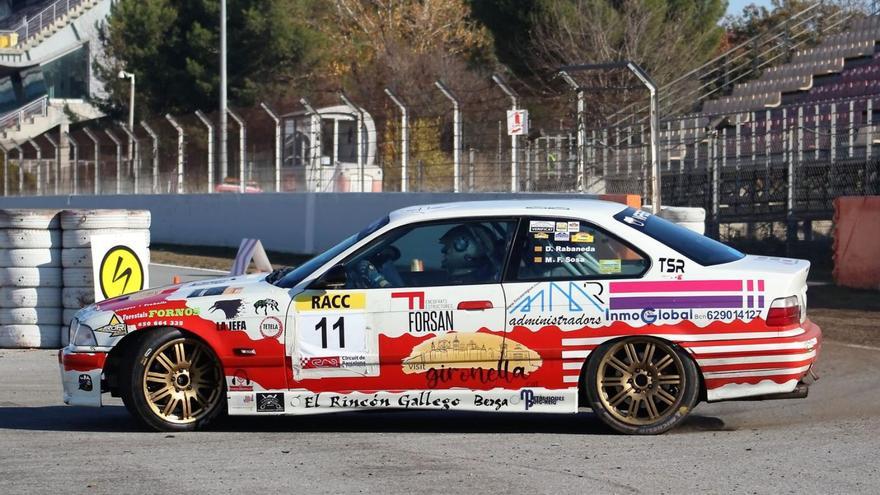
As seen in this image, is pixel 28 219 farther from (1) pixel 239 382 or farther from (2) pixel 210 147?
(2) pixel 210 147

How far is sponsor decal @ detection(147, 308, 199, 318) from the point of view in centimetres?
758

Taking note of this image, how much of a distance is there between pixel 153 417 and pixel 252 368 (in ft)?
2.27

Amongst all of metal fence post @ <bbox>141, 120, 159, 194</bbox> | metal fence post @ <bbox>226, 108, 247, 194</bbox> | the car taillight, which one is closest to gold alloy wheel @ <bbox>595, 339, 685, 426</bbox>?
the car taillight

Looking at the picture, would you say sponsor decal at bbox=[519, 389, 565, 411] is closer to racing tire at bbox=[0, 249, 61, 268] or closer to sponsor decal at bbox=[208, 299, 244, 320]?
sponsor decal at bbox=[208, 299, 244, 320]

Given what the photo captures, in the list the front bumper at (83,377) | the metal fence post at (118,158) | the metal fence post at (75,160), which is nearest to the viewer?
the front bumper at (83,377)

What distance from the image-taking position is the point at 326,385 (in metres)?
7.49

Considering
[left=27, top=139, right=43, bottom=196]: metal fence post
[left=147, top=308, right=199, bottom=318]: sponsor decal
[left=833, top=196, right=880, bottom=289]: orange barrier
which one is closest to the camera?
[left=147, top=308, right=199, bottom=318]: sponsor decal

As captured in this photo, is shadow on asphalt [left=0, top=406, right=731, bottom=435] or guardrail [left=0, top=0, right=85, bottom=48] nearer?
shadow on asphalt [left=0, top=406, right=731, bottom=435]

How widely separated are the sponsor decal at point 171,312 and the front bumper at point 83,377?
0.41 metres

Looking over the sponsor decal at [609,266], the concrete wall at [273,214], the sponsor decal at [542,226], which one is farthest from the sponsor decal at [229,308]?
the concrete wall at [273,214]

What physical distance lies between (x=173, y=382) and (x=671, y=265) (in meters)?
3.00

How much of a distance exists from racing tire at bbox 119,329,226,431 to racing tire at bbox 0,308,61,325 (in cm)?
462

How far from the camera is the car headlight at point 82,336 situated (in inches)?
305

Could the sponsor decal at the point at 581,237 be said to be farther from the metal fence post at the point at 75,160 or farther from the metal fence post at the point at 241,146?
the metal fence post at the point at 75,160
